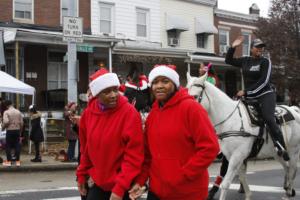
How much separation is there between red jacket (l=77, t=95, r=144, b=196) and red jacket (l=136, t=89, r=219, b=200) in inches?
6.0

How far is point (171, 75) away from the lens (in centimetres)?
421

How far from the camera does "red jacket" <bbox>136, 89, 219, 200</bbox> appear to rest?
3898 mm

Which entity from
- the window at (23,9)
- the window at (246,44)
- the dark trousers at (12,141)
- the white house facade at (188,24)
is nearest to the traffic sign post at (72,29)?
the dark trousers at (12,141)

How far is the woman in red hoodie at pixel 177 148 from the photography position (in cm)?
390

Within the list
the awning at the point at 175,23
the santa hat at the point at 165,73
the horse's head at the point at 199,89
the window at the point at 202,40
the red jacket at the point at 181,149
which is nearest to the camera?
the red jacket at the point at 181,149

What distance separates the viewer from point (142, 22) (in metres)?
28.8

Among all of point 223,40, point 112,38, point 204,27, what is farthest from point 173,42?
point 112,38

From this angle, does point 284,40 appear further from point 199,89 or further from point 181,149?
point 181,149

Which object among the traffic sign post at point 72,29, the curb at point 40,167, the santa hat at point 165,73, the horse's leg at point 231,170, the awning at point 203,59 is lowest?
the curb at point 40,167

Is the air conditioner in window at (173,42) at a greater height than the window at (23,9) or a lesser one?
lesser

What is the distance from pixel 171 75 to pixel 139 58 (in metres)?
21.5

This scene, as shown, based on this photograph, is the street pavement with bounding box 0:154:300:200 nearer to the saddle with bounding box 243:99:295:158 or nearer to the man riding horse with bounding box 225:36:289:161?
the saddle with bounding box 243:99:295:158

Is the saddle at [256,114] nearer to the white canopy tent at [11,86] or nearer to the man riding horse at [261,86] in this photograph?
the man riding horse at [261,86]

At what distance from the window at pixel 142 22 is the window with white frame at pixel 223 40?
22.6 feet
